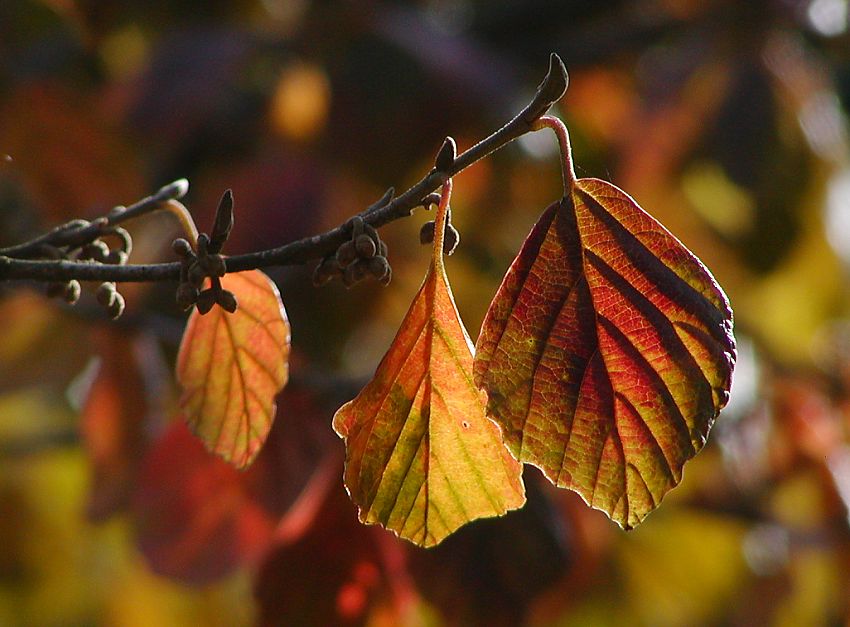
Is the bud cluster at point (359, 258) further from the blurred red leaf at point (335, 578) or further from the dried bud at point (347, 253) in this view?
the blurred red leaf at point (335, 578)

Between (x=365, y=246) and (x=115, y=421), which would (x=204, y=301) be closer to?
(x=365, y=246)

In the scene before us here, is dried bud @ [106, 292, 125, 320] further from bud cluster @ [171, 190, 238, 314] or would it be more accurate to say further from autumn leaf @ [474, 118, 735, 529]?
autumn leaf @ [474, 118, 735, 529]

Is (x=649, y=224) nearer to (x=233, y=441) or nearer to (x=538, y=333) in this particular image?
(x=538, y=333)

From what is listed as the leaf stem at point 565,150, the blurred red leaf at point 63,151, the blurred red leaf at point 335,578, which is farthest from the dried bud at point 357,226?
the blurred red leaf at point 63,151

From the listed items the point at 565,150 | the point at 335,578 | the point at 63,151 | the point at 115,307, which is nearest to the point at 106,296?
the point at 115,307

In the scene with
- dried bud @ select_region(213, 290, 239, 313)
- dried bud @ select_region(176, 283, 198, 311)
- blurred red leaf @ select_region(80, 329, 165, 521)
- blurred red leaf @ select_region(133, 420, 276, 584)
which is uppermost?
dried bud @ select_region(176, 283, 198, 311)

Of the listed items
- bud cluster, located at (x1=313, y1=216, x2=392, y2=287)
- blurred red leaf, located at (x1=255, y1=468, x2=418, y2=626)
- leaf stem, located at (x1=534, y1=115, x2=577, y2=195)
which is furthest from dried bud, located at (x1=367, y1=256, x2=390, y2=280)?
blurred red leaf, located at (x1=255, y1=468, x2=418, y2=626)

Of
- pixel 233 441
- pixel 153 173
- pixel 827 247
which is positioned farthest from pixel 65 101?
pixel 827 247
